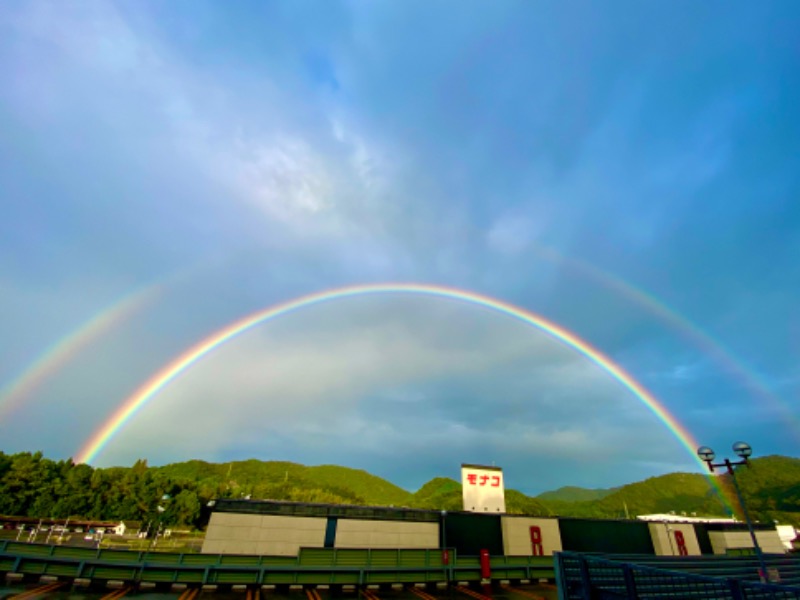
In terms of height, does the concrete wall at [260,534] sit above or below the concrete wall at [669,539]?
below

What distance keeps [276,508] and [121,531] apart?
7633 cm

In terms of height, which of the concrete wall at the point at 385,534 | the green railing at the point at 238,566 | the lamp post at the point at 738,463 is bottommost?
the green railing at the point at 238,566

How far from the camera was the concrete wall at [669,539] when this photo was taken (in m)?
36.6

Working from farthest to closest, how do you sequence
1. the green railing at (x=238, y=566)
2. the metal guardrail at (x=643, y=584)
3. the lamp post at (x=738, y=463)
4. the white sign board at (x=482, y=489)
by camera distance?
1. the white sign board at (x=482, y=489)
2. the green railing at (x=238, y=566)
3. the lamp post at (x=738, y=463)
4. the metal guardrail at (x=643, y=584)

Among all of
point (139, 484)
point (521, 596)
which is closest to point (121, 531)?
point (139, 484)

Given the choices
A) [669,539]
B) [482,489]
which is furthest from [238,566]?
[669,539]

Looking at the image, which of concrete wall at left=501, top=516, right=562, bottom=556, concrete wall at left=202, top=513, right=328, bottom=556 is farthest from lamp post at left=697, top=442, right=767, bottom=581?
concrete wall at left=202, top=513, right=328, bottom=556

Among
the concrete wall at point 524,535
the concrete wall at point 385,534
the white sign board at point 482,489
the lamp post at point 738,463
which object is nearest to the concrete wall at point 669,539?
the concrete wall at point 524,535

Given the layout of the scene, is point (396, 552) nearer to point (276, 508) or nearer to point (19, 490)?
point (276, 508)

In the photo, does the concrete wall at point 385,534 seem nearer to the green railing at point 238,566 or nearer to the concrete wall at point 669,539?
the green railing at point 238,566

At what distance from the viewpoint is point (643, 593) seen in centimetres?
738

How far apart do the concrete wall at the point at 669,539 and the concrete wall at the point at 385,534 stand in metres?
23.3

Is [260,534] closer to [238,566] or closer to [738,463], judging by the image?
[238,566]

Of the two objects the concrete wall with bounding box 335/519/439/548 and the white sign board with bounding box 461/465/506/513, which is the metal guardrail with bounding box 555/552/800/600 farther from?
the white sign board with bounding box 461/465/506/513
